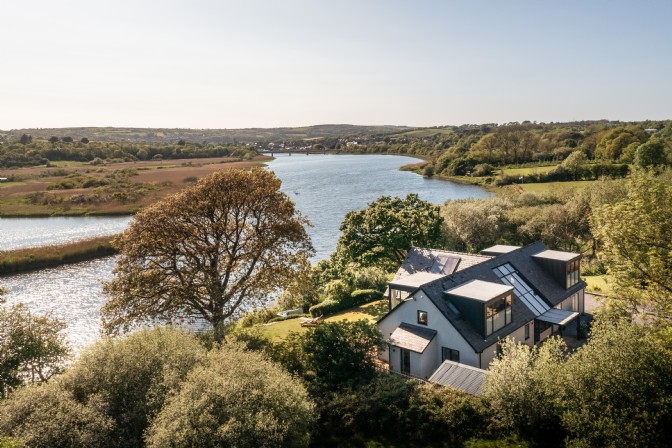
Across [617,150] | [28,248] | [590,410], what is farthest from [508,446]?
[617,150]

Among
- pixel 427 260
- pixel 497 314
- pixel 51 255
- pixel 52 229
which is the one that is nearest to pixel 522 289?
pixel 497 314

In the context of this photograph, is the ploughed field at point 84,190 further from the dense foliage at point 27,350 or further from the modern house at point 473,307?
the modern house at point 473,307

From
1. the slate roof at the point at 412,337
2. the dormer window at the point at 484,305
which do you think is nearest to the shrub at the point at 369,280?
the slate roof at the point at 412,337

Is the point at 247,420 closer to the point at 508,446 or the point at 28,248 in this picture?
the point at 508,446

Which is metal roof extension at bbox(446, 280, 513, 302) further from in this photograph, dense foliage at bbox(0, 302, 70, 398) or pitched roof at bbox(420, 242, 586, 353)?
dense foliage at bbox(0, 302, 70, 398)

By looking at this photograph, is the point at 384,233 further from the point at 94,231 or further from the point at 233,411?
the point at 94,231

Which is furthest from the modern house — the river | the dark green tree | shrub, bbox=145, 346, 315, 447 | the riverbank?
the dark green tree
